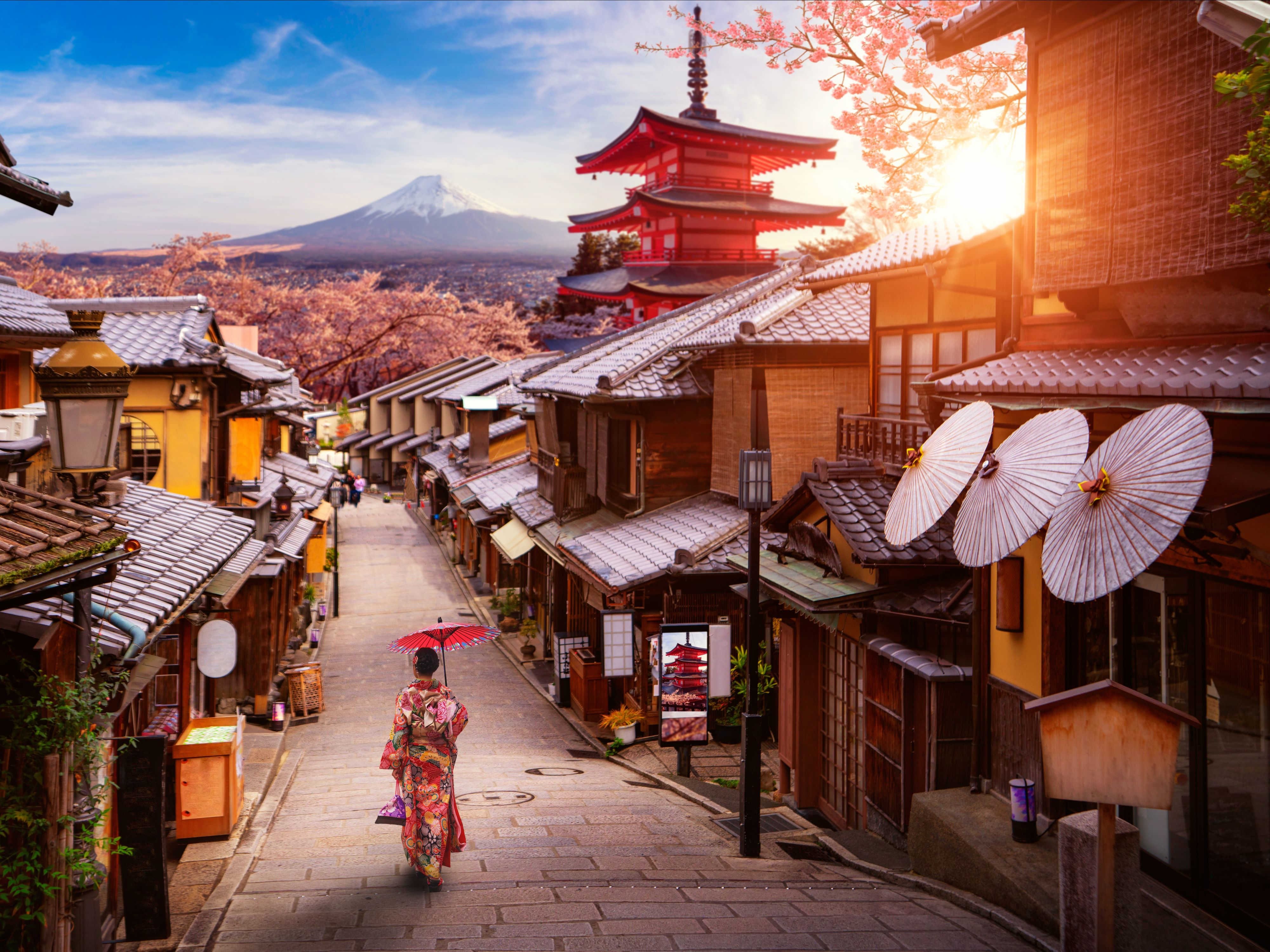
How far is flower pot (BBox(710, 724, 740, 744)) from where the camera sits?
15555 millimetres

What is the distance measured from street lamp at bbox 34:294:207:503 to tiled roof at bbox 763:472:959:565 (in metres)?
6.61

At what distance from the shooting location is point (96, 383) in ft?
22.0

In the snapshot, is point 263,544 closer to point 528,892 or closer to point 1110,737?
point 528,892

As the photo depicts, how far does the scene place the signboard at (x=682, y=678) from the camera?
42.4 ft

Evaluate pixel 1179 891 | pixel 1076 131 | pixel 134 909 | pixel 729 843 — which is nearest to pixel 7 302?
pixel 134 909

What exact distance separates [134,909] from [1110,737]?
22.6 feet

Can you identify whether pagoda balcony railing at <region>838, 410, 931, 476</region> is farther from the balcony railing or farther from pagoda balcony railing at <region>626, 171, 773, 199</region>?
pagoda balcony railing at <region>626, 171, 773, 199</region>

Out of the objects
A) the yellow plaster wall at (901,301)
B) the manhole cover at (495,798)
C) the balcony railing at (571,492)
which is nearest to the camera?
the manhole cover at (495,798)

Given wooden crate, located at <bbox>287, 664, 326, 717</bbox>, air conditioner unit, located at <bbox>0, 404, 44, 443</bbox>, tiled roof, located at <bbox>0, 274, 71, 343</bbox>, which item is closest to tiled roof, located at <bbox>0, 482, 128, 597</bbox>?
air conditioner unit, located at <bbox>0, 404, 44, 443</bbox>

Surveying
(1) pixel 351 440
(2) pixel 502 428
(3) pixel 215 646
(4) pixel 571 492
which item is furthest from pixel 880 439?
(1) pixel 351 440

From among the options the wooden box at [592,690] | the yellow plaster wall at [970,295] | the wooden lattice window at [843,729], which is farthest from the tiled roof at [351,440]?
the yellow plaster wall at [970,295]

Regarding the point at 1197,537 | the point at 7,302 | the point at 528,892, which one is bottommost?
the point at 528,892

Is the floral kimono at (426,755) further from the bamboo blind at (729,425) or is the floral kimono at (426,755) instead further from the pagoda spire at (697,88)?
the pagoda spire at (697,88)

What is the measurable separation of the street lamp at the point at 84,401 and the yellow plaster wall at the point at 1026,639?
6.76 meters
